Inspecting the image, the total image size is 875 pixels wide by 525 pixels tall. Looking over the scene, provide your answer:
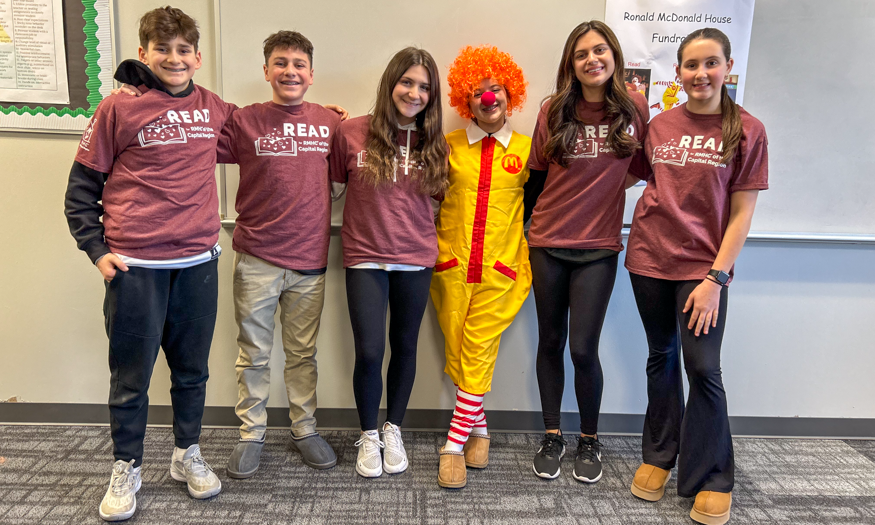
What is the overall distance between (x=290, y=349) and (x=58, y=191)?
115cm

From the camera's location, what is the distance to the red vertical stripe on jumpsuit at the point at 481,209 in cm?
196

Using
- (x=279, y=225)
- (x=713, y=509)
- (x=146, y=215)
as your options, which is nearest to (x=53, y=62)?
(x=146, y=215)

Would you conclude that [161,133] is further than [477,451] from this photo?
No

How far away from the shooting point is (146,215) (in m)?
1.60

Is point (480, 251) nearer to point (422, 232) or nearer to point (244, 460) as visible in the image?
point (422, 232)

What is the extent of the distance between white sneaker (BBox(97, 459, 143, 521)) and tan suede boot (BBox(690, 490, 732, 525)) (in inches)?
71.1

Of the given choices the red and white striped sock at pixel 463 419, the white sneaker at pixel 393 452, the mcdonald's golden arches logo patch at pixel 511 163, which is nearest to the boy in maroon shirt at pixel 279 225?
the white sneaker at pixel 393 452

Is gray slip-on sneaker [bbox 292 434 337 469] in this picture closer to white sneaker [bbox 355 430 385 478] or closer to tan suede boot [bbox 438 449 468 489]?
white sneaker [bbox 355 430 385 478]

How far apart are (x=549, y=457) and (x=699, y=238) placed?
0.95 m

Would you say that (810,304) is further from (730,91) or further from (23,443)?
(23,443)

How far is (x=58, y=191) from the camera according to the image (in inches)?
84.7

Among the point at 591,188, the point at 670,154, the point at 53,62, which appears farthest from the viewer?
the point at 53,62

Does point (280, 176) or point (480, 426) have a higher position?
point (280, 176)

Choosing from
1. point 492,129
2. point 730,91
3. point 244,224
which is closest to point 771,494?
point 730,91
